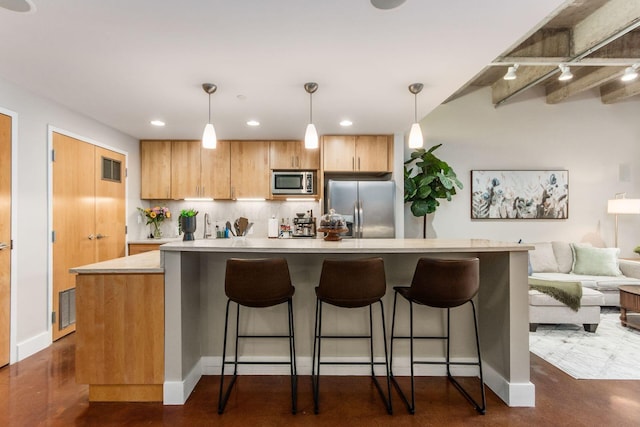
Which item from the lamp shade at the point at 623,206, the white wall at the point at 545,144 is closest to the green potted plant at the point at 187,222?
the white wall at the point at 545,144

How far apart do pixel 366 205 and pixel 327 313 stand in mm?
1958

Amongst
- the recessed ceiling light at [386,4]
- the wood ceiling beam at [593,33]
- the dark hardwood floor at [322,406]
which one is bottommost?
the dark hardwood floor at [322,406]

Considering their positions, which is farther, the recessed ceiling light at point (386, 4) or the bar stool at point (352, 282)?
the bar stool at point (352, 282)

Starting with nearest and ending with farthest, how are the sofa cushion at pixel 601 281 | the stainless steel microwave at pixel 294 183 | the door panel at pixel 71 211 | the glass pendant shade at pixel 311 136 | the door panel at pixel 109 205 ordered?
the glass pendant shade at pixel 311 136, the door panel at pixel 71 211, the door panel at pixel 109 205, the sofa cushion at pixel 601 281, the stainless steel microwave at pixel 294 183

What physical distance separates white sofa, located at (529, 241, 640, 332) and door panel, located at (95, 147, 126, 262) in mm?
4955

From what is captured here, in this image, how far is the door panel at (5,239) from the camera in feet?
8.48

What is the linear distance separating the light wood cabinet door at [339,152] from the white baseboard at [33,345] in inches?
138

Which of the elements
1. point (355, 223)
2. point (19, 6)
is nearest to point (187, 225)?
point (19, 6)

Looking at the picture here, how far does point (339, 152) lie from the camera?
442 cm

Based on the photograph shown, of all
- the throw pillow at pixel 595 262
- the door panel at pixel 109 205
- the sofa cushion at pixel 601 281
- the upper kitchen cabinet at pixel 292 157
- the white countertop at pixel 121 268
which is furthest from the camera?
the upper kitchen cabinet at pixel 292 157

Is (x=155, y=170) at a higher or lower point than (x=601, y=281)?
higher

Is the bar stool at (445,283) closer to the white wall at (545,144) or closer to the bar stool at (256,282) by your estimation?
the bar stool at (256,282)

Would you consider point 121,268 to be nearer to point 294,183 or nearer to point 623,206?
point 294,183

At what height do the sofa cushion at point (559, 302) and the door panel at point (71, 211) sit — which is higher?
the door panel at point (71, 211)
